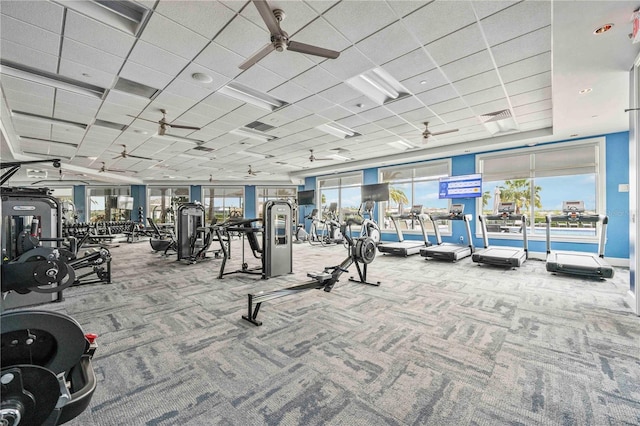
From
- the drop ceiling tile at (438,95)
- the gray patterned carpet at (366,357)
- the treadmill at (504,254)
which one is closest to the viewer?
the gray patterned carpet at (366,357)

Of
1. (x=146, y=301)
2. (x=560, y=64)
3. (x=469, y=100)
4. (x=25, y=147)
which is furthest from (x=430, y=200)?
(x=25, y=147)

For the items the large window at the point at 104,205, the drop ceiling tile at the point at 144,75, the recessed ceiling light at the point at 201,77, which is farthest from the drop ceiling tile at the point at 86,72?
the large window at the point at 104,205

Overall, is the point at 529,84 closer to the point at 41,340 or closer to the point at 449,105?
the point at 449,105

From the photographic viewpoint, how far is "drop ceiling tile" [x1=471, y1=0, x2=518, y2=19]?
268 cm

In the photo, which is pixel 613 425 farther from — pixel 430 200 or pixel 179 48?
pixel 430 200

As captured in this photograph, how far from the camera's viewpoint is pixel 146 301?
3666mm

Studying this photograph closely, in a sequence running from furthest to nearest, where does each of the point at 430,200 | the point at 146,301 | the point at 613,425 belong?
the point at 430,200
the point at 146,301
the point at 613,425

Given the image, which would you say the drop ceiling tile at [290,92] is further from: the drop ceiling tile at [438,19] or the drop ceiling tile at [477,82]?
the drop ceiling tile at [477,82]

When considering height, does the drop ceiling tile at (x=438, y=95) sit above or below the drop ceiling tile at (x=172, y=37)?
above

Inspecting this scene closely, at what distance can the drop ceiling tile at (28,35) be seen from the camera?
2.93m

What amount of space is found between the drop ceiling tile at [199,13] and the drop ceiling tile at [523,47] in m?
3.17

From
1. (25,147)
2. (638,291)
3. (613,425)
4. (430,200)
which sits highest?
(25,147)

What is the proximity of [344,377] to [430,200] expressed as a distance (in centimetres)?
831

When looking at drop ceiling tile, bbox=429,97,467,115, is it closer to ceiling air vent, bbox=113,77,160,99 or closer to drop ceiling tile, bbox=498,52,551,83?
drop ceiling tile, bbox=498,52,551,83
